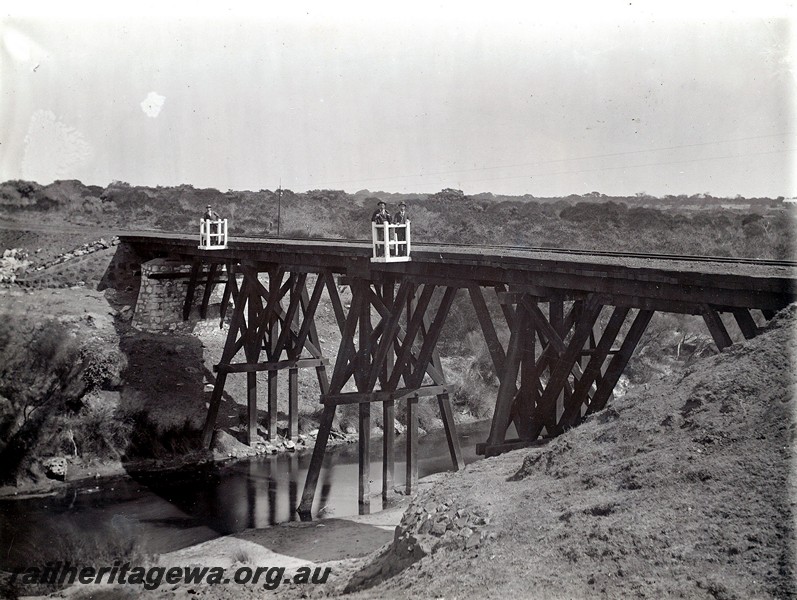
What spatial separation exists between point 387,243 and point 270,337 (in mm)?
8010

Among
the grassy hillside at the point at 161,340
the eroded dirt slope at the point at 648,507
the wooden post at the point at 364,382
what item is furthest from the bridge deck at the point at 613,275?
the grassy hillside at the point at 161,340

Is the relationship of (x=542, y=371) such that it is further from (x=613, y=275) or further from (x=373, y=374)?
(x=373, y=374)

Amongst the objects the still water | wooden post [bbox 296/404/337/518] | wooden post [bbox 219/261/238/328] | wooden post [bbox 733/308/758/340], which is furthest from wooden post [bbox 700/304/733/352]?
wooden post [bbox 219/261/238/328]

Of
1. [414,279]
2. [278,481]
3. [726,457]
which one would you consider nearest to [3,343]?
[278,481]

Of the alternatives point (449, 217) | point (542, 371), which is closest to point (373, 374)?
point (542, 371)

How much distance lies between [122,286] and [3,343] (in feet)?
23.0

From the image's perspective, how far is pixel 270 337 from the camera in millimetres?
19203

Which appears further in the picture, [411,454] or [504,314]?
[411,454]

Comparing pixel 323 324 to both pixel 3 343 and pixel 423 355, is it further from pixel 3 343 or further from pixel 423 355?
pixel 423 355

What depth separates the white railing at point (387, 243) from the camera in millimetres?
11953

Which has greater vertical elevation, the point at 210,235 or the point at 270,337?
the point at 210,235

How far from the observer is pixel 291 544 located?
12336 mm

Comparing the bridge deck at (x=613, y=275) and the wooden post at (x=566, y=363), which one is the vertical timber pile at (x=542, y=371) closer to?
the wooden post at (x=566, y=363)

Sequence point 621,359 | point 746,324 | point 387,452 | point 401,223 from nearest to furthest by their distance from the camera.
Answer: point 746,324 → point 621,359 → point 401,223 → point 387,452
